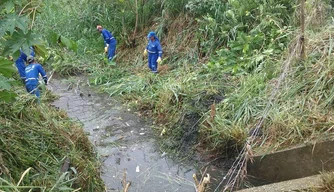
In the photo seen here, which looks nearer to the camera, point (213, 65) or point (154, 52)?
point (213, 65)

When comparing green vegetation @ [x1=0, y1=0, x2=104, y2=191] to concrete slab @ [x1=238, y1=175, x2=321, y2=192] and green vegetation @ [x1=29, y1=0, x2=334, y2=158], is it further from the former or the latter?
concrete slab @ [x1=238, y1=175, x2=321, y2=192]

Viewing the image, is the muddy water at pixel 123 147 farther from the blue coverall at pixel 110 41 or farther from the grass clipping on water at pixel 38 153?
the blue coverall at pixel 110 41

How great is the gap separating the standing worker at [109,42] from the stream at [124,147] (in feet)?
5.96

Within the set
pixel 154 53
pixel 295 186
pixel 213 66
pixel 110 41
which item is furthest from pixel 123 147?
pixel 110 41

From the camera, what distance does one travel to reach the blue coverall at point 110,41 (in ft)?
34.3

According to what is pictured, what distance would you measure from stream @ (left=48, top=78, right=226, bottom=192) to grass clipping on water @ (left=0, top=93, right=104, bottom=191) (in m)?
0.82

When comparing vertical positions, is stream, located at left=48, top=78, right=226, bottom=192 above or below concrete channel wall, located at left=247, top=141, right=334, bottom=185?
below

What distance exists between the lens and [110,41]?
1054cm

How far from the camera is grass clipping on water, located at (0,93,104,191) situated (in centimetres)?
351

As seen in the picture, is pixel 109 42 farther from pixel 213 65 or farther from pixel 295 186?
pixel 295 186

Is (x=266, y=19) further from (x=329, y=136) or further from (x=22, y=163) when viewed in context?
(x=22, y=163)

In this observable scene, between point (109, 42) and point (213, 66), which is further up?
point (213, 66)

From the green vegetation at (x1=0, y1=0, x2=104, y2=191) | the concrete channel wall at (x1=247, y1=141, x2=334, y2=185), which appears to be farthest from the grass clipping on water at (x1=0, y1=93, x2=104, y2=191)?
the concrete channel wall at (x1=247, y1=141, x2=334, y2=185)

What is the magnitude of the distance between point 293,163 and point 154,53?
4.92m
